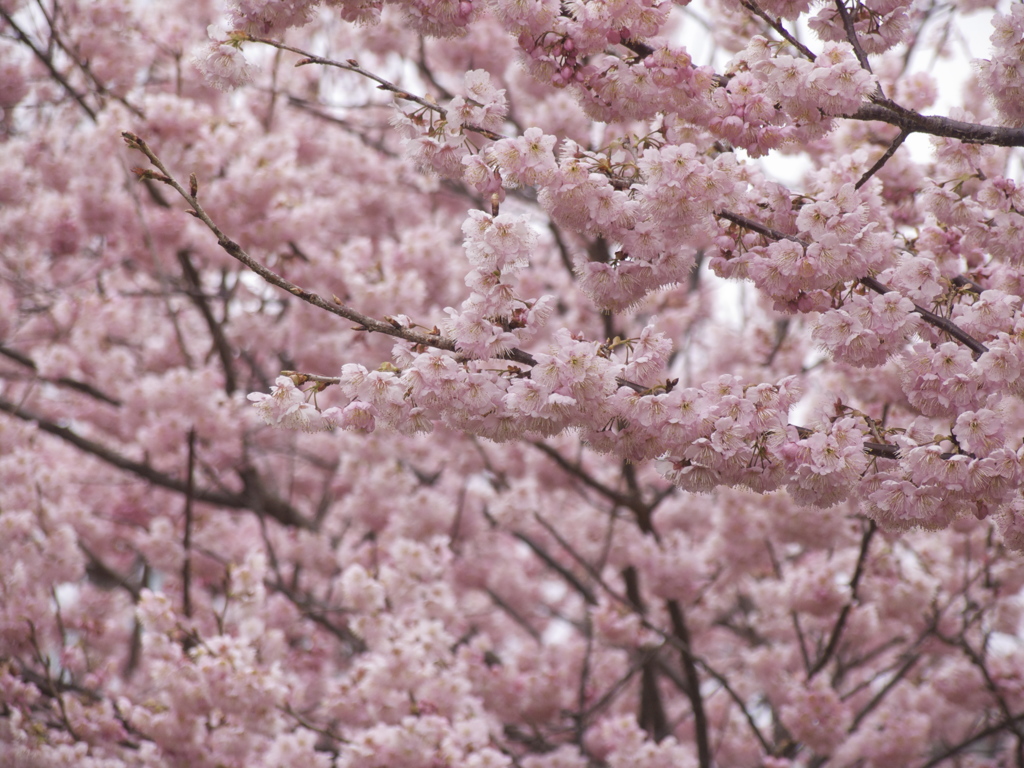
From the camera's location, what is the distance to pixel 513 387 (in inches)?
85.3

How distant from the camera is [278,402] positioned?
2260 mm

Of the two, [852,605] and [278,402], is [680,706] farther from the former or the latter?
[278,402]

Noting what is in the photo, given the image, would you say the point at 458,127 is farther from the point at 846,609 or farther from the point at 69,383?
the point at 69,383

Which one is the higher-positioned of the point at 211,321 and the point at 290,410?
the point at 211,321

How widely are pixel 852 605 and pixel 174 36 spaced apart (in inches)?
222

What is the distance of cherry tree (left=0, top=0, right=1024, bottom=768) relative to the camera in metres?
2.30

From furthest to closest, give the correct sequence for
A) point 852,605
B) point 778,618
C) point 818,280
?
point 778,618
point 852,605
point 818,280

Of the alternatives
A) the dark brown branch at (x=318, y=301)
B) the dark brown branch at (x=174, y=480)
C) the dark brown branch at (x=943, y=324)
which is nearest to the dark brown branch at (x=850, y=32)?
the dark brown branch at (x=943, y=324)

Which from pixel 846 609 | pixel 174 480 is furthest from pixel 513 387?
pixel 174 480

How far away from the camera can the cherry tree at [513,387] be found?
230 cm

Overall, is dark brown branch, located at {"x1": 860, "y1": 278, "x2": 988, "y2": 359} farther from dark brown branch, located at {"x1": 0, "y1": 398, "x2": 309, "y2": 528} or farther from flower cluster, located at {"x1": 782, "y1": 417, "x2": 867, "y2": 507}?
dark brown branch, located at {"x1": 0, "y1": 398, "x2": 309, "y2": 528}

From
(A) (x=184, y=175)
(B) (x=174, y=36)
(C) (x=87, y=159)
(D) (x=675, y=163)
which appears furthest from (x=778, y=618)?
(B) (x=174, y=36)

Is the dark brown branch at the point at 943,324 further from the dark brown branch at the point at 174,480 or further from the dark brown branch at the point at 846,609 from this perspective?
the dark brown branch at the point at 174,480

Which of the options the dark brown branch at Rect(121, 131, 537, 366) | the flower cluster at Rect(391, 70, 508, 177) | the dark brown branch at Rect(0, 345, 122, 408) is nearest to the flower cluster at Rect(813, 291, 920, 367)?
the dark brown branch at Rect(121, 131, 537, 366)
